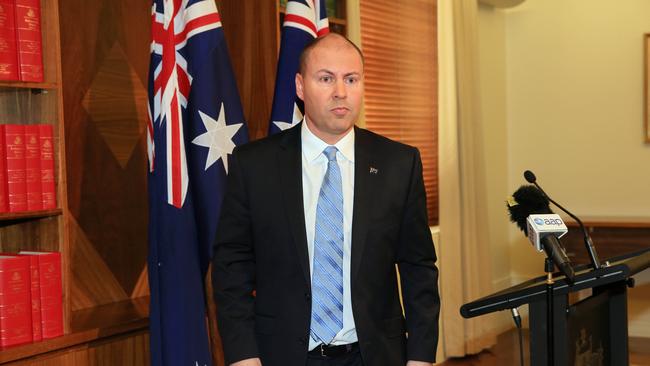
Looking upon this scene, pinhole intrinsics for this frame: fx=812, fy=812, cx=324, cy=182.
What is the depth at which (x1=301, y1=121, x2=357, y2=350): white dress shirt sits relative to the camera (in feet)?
7.32

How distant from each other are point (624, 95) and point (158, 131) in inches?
187

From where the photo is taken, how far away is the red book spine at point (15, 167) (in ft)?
9.52

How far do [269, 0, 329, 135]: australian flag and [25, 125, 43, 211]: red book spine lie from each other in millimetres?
994

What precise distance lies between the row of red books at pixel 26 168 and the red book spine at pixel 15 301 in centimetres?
20

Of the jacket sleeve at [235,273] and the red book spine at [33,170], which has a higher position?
the red book spine at [33,170]

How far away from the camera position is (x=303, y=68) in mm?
2352

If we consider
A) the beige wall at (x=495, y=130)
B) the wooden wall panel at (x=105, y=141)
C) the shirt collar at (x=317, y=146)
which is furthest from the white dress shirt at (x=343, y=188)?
the beige wall at (x=495, y=130)

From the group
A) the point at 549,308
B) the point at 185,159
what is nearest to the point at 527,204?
the point at 549,308

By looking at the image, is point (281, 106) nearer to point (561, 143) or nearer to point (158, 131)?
point (158, 131)

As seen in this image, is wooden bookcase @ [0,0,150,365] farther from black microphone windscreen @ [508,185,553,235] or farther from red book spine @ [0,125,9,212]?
black microphone windscreen @ [508,185,553,235]

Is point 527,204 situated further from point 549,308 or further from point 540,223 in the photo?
point 549,308

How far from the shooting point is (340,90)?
225 centimetres

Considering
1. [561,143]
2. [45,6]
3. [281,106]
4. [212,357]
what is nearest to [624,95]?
[561,143]

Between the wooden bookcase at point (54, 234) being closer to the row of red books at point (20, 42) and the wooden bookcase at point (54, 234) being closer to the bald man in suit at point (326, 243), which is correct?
the row of red books at point (20, 42)
